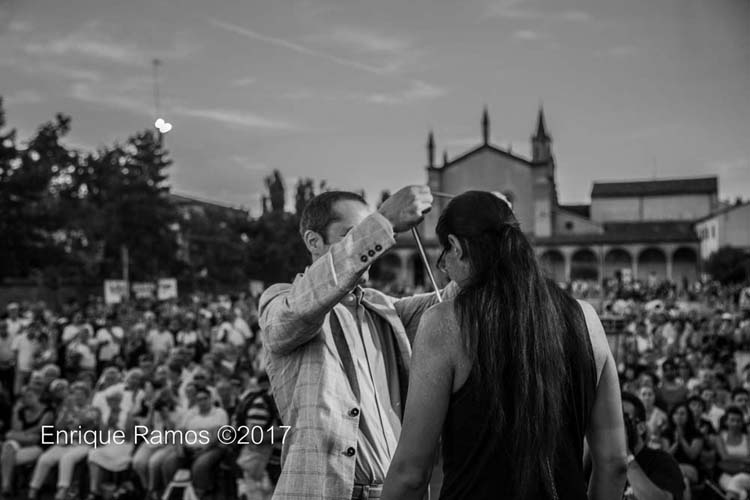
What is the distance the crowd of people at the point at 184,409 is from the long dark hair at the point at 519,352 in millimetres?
2756

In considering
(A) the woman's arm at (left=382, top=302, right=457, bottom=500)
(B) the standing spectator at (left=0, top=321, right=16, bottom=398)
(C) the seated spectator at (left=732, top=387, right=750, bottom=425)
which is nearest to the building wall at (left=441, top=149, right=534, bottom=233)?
(B) the standing spectator at (left=0, top=321, right=16, bottom=398)

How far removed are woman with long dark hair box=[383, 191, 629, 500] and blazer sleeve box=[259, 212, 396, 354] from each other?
21 cm

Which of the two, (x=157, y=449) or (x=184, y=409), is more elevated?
(x=184, y=409)

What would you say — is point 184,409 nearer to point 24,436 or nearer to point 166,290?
point 24,436

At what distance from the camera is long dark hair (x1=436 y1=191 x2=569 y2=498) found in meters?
1.79

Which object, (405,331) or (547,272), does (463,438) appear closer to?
(547,272)

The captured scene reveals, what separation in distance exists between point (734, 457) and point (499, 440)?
262 inches

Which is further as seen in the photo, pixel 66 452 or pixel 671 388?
pixel 671 388

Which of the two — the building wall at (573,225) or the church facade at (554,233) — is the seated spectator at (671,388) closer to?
the church facade at (554,233)

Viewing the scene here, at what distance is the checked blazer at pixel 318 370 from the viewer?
6.81 ft

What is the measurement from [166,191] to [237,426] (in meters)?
33.6

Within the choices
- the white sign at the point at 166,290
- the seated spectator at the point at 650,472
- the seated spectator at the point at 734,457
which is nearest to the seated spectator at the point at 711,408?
the seated spectator at the point at 734,457

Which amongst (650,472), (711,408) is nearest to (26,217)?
(711,408)

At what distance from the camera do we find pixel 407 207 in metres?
2.10
